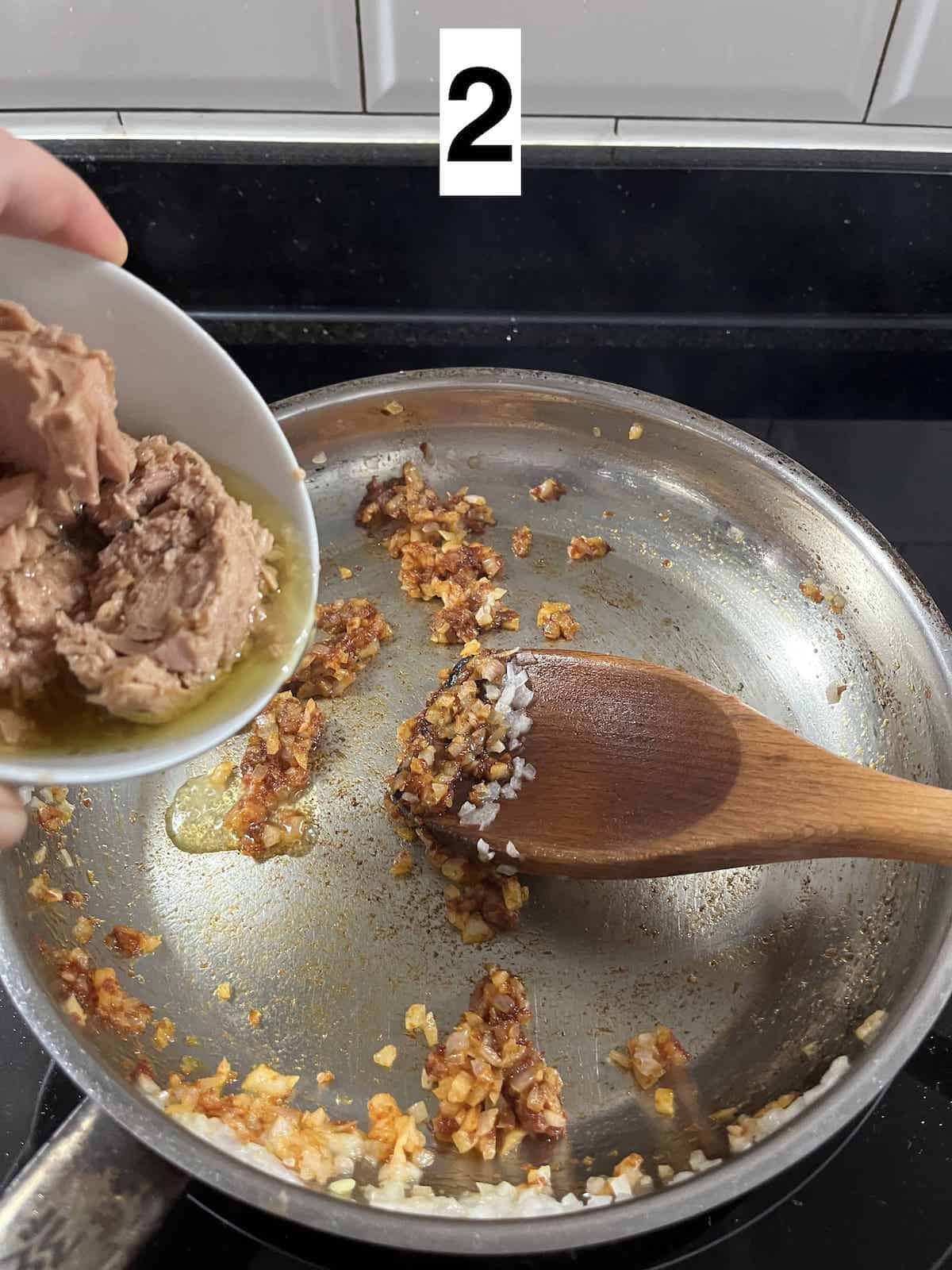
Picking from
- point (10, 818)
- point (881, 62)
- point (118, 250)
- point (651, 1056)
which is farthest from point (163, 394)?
point (881, 62)

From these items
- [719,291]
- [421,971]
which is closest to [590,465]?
[719,291]

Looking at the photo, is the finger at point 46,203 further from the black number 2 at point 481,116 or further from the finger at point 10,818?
the black number 2 at point 481,116

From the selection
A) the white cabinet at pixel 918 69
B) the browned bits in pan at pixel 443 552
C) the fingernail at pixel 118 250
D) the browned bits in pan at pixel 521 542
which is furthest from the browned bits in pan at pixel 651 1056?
the white cabinet at pixel 918 69

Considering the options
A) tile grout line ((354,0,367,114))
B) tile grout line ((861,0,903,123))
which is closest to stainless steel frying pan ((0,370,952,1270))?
tile grout line ((354,0,367,114))

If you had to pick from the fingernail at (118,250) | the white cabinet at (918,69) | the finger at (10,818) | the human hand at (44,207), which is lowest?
the finger at (10,818)

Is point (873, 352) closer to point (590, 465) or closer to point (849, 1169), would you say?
point (590, 465)

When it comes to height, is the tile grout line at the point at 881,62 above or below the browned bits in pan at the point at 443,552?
above

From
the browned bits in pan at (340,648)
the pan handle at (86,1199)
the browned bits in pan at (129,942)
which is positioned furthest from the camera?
the browned bits in pan at (340,648)
